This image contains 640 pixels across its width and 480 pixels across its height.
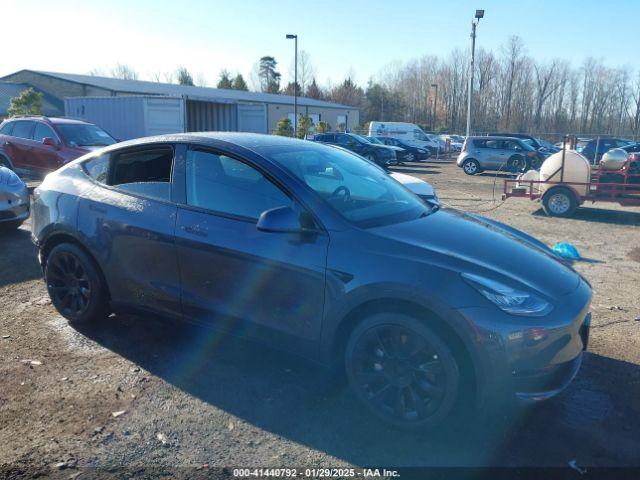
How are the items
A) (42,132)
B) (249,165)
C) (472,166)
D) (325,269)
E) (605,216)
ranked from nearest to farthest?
(325,269), (249,165), (605,216), (42,132), (472,166)

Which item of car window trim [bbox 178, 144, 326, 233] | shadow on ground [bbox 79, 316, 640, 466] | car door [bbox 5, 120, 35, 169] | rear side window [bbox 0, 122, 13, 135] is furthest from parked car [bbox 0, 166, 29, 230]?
rear side window [bbox 0, 122, 13, 135]

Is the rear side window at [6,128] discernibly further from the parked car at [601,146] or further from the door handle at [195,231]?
the parked car at [601,146]

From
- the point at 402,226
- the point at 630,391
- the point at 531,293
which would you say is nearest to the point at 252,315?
the point at 402,226

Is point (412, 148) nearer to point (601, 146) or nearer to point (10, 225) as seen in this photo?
point (601, 146)

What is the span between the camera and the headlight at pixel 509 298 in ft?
9.86

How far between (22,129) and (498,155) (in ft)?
60.1

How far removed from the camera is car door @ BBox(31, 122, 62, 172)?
12719 mm

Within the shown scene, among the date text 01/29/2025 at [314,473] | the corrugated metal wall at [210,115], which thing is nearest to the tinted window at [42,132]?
the date text 01/29/2025 at [314,473]

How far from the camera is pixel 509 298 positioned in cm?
305

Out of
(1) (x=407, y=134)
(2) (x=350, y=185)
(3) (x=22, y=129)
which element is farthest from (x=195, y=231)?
(1) (x=407, y=134)

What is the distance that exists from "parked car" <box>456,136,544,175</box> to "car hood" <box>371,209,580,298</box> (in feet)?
67.8

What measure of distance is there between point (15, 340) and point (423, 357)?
3.42 meters

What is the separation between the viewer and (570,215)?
11.9 metres

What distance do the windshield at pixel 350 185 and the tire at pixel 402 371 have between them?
72 cm
